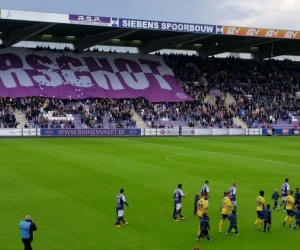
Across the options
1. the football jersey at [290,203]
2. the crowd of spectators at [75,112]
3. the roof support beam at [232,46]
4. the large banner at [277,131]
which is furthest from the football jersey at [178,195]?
the roof support beam at [232,46]

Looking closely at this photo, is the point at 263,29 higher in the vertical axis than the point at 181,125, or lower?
higher

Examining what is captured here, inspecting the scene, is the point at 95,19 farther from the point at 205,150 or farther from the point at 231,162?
the point at 231,162

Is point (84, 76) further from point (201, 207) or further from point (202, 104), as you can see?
point (201, 207)

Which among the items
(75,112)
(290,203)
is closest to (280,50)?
(75,112)

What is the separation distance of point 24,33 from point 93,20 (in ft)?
28.9

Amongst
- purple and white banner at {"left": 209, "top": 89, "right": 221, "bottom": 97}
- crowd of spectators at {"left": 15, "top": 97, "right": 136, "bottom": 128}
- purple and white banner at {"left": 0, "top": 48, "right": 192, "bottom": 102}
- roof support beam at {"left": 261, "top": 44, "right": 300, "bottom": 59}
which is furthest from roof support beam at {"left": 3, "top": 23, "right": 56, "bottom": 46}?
roof support beam at {"left": 261, "top": 44, "right": 300, "bottom": 59}

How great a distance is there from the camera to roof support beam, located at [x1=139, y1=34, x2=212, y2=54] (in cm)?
6869

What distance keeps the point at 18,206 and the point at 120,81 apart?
47543 millimetres

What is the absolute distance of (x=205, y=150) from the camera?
46.7 metres

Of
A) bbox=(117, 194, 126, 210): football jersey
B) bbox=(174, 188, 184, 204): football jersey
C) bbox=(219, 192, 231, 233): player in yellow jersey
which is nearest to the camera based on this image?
bbox=(219, 192, 231, 233): player in yellow jersey

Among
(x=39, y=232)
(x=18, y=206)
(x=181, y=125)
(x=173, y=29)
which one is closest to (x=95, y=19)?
(x=173, y=29)

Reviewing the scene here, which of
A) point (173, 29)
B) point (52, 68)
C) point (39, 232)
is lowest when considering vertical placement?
point (39, 232)

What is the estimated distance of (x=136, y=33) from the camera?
6825 centimetres

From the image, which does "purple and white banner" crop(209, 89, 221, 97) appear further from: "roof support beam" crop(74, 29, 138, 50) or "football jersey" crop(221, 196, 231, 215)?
"football jersey" crop(221, 196, 231, 215)
